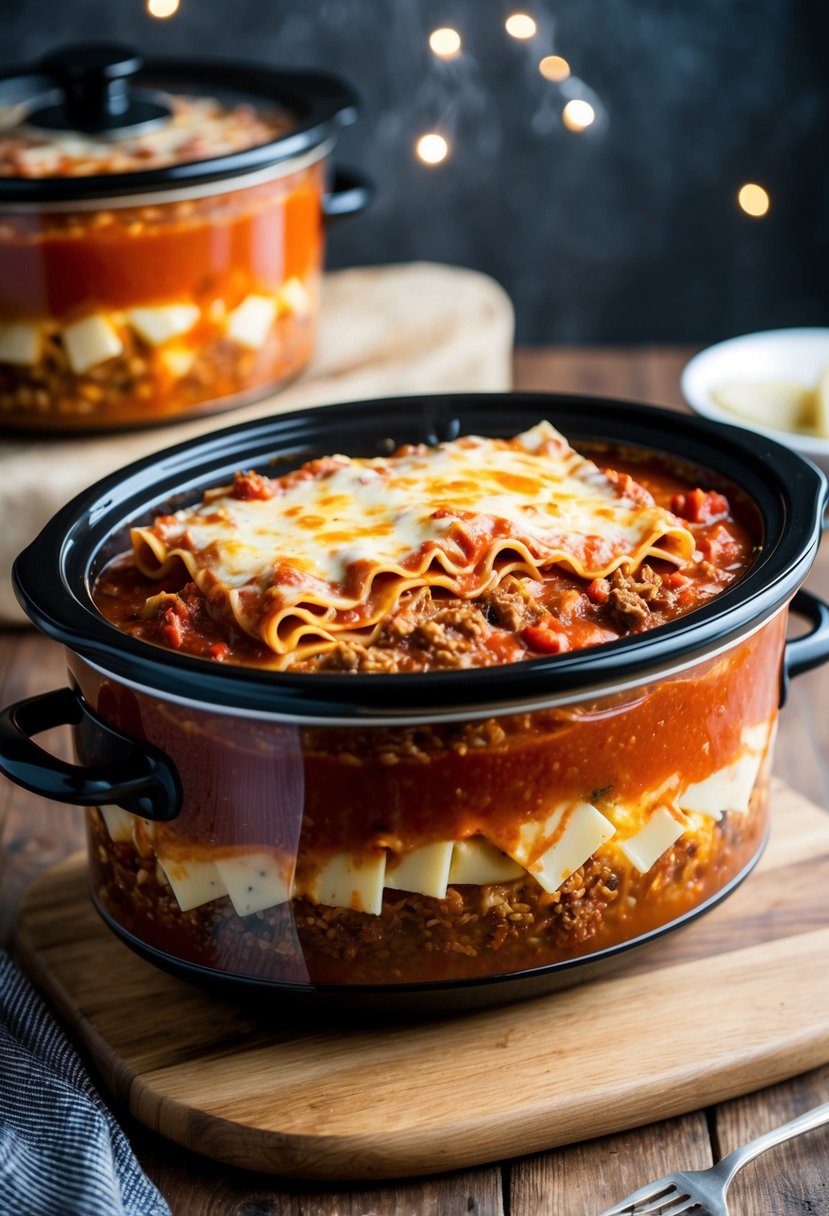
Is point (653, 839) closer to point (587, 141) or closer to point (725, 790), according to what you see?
point (725, 790)

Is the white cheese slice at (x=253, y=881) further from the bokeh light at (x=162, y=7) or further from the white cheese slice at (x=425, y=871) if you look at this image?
the bokeh light at (x=162, y=7)

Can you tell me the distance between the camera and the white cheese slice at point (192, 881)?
1.44 m

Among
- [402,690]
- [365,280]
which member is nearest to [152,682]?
[402,690]

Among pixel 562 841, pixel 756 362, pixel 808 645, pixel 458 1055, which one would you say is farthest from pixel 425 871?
pixel 756 362

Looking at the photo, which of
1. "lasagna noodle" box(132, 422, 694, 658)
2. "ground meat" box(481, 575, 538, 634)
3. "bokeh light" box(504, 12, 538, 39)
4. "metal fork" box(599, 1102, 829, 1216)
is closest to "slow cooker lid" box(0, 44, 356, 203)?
"bokeh light" box(504, 12, 538, 39)

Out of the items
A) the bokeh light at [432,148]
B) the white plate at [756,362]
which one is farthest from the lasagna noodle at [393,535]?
the bokeh light at [432,148]

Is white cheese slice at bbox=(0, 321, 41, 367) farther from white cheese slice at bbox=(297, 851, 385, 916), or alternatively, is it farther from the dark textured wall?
white cheese slice at bbox=(297, 851, 385, 916)

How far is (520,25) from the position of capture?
140 inches

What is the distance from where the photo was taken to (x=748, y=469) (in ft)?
5.80

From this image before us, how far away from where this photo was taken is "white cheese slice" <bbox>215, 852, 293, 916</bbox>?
1.41m

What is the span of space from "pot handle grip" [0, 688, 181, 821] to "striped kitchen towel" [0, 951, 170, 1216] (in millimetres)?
275

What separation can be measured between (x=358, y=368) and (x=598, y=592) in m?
1.62

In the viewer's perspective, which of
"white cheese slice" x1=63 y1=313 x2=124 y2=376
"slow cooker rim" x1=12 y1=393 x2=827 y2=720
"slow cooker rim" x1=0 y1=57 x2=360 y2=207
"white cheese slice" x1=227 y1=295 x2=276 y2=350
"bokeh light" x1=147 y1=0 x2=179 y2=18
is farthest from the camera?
"bokeh light" x1=147 y1=0 x2=179 y2=18

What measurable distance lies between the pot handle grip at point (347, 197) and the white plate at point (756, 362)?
2.28ft
